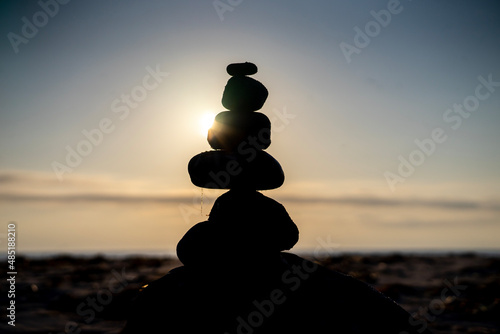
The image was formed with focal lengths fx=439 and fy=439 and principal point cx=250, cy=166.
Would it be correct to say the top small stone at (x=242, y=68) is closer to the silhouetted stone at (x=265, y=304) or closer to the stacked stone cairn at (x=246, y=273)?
the stacked stone cairn at (x=246, y=273)

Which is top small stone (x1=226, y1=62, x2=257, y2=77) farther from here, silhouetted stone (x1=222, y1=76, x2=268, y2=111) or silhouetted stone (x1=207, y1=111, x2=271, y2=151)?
silhouetted stone (x1=207, y1=111, x2=271, y2=151)

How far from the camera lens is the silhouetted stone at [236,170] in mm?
7070

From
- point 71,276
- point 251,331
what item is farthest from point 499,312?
point 71,276

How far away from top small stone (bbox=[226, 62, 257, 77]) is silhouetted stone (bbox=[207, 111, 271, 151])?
69 centimetres

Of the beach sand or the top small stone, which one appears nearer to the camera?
the top small stone

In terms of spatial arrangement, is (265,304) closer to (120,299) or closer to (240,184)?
(240,184)

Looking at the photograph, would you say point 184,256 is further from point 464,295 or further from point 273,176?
point 464,295

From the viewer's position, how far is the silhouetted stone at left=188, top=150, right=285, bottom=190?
7.07 metres

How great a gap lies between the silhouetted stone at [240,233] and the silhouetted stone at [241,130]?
84 cm

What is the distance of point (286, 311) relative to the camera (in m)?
6.27

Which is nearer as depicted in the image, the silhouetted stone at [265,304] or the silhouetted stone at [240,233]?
the silhouetted stone at [265,304]

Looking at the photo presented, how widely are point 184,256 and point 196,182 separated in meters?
1.23
